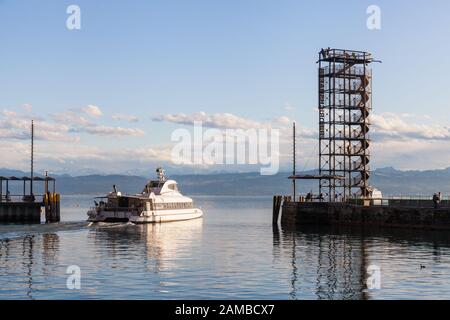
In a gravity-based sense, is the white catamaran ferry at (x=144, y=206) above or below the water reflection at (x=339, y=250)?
above

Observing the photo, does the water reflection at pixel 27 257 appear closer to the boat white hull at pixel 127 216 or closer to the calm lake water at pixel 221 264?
the calm lake water at pixel 221 264

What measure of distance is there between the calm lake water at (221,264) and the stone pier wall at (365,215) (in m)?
3.17

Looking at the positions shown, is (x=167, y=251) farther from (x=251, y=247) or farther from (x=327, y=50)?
(x=327, y=50)

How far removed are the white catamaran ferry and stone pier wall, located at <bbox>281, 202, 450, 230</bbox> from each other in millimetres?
19107

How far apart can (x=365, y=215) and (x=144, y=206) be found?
32367mm

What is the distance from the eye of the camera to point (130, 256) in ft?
181

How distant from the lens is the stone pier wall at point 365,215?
79438 mm

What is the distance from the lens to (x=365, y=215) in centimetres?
8831

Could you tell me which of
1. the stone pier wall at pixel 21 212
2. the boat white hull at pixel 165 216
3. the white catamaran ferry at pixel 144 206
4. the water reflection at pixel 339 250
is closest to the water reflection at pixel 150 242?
the boat white hull at pixel 165 216

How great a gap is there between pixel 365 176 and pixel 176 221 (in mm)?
31658

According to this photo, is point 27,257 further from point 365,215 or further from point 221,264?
point 365,215

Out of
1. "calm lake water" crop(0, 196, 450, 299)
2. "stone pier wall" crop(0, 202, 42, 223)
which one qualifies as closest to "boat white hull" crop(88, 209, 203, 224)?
"stone pier wall" crop(0, 202, 42, 223)

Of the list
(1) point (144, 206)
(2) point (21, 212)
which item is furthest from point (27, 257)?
(2) point (21, 212)

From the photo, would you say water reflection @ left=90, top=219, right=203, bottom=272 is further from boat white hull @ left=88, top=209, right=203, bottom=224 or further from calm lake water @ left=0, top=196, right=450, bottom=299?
boat white hull @ left=88, top=209, right=203, bottom=224
